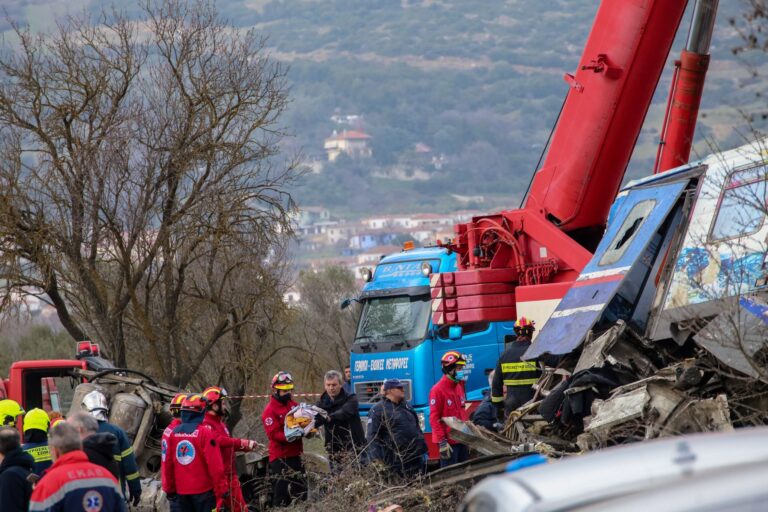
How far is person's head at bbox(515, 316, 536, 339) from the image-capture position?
41.7ft

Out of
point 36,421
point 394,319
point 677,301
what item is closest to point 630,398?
point 677,301

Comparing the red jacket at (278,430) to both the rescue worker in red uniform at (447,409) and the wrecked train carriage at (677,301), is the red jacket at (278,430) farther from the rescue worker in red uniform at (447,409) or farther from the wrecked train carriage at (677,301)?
the wrecked train carriage at (677,301)

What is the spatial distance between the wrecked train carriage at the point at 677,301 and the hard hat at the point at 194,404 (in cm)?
301

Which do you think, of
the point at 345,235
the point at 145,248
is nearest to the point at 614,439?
the point at 145,248

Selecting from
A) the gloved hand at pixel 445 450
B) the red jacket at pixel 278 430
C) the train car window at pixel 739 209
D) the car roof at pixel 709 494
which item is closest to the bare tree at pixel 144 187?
the red jacket at pixel 278 430

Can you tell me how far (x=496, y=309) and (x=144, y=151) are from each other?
977cm

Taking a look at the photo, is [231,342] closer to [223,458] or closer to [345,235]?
[223,458]

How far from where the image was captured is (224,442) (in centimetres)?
1025

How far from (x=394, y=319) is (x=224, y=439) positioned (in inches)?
255

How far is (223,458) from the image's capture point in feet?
34.6

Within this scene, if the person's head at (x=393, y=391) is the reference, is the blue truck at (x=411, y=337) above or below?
above

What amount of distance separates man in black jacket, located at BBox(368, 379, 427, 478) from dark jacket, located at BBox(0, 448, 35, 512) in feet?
10.9

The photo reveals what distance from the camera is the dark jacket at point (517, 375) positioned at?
40.4 feet

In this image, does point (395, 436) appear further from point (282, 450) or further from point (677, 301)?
point (677, 301)
